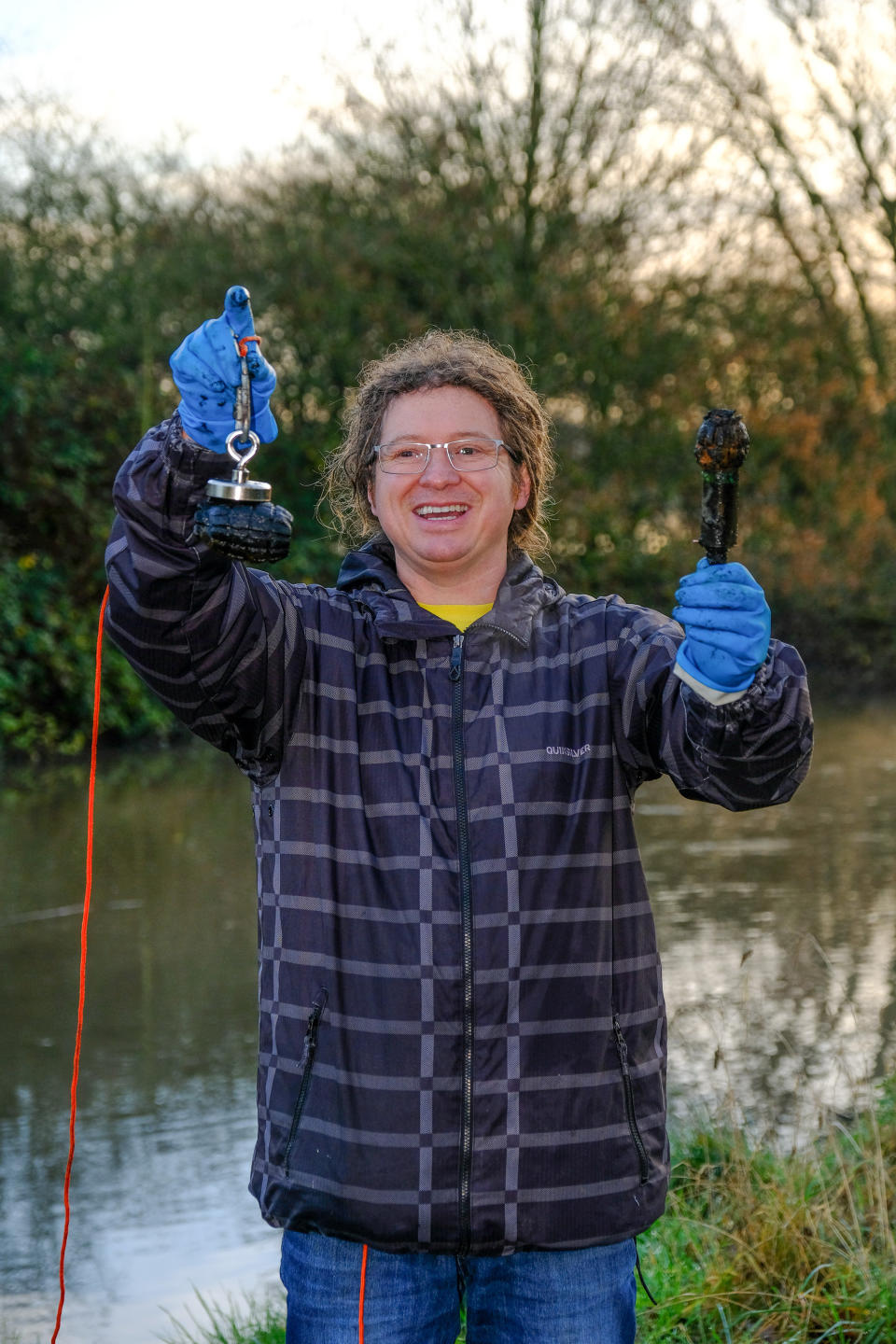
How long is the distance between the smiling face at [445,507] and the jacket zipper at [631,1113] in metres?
0.70

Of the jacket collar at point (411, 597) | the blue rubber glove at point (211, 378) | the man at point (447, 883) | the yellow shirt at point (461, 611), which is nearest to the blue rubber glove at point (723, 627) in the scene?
the man at point (447, 883)

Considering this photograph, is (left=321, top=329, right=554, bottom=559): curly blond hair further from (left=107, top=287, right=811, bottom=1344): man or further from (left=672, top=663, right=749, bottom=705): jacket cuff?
(left=672, top=663, right=749, bottom=705): jacket cuff

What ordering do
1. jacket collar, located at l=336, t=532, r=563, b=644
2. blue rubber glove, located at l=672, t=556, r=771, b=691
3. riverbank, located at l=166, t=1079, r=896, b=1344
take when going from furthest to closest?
riverbank, located at l=166, t=1079, r=896, b=1344
jacket collar, located at l=336, t=532, r=563, b=644
blue rubber glove, located at l=672, t=556, r=771, b=691

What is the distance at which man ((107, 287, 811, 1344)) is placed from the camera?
1.84m

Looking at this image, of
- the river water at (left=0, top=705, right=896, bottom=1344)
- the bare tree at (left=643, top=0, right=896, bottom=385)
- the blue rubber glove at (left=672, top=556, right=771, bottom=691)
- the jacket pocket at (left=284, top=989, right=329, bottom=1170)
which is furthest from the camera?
the bare tree at (left=643, top=0, right=896, bottom=385)

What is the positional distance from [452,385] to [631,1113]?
1108 millimetres

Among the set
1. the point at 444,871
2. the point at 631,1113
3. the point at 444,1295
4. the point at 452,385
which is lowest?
the point at 444,1295

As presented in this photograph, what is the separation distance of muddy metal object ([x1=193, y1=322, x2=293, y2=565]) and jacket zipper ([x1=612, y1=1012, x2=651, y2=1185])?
0.81 metres

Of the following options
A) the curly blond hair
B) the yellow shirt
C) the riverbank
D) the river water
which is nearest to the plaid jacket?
the yellow shirt

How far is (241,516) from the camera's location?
1.83 metres

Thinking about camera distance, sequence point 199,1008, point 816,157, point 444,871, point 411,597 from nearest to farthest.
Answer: point 444,871, point 411,597, point 199,1008, point 816,157

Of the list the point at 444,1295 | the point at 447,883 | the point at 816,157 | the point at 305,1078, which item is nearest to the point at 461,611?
the point at 447,883

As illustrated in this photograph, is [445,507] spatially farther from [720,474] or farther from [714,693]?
[714,693]

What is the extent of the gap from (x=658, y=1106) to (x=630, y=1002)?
0.15 metres
